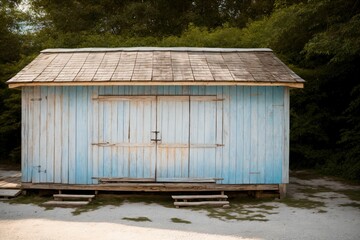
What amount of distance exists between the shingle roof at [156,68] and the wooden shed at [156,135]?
0.32 feet

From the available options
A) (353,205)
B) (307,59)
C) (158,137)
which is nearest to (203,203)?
(158,137)

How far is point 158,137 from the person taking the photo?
10.2 m

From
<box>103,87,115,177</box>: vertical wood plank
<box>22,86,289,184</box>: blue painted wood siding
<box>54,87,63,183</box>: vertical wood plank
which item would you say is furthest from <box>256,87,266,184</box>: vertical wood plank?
<box>54,87,63,183</box>: vertical wood plank

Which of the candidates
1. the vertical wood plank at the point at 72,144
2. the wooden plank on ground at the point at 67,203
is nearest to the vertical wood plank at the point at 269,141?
the wooden plank on ground at the point at 67,203

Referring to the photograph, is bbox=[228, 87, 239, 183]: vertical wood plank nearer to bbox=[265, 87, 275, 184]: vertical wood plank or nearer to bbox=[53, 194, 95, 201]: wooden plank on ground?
bbox=[265, 87, 275, 184]: vertical wood plank

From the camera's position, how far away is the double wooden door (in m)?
10.2

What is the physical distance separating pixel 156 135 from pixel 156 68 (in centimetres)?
166

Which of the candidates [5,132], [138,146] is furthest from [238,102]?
[5,132]

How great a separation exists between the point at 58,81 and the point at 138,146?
7.75ft

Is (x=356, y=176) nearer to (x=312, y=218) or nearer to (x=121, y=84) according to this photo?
(x=312, y=218)

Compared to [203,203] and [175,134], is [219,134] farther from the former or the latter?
[203,203]

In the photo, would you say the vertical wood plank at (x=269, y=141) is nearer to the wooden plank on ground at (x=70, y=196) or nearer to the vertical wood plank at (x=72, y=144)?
the wooden plank on ground at (x=70, y=196)

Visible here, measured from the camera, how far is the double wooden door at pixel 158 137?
1016cm

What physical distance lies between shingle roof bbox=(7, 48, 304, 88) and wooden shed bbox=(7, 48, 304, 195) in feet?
0.32
